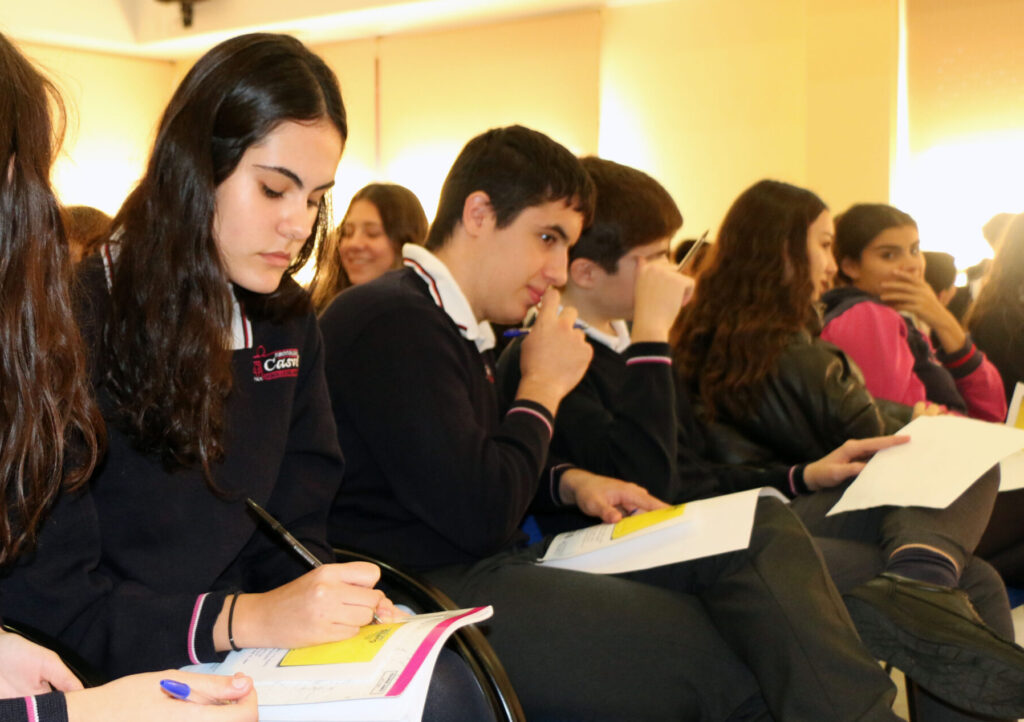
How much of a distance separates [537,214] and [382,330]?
0.42 metres

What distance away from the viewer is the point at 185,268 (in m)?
1.26

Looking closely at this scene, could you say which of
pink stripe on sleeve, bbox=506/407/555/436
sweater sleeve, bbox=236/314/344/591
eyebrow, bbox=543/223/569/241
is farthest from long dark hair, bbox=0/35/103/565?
eyebrow, bbox=543/223/569/241

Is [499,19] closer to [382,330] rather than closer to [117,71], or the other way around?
[117,71]

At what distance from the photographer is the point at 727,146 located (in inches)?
241

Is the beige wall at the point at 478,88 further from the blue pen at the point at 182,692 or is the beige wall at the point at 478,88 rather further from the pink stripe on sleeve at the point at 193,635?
the blue pen at the point at 182,692

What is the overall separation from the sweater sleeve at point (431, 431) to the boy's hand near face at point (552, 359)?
9 centimetres

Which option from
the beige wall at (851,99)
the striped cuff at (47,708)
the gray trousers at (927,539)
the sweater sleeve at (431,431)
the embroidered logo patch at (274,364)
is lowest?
the gray trousers at (927,539)

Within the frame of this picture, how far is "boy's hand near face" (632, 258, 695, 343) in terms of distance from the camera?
6.66ft

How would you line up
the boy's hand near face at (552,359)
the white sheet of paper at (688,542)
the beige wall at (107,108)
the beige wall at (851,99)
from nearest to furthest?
the white sheet of paper at (688,542)
the boy's hand near face at (552,359)
the beige wall at (851,99)
the beige wall at (107,108)

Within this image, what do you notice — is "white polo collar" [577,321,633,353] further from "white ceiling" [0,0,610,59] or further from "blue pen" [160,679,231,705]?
"white ceiling" [0,0,610,59]

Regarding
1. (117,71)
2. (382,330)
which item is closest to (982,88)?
(382,330)

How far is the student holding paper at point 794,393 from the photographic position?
1.86m

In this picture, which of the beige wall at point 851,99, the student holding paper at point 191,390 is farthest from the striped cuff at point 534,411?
the beige wall at point 851,99

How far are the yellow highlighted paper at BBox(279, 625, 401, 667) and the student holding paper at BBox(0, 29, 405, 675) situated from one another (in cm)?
2
